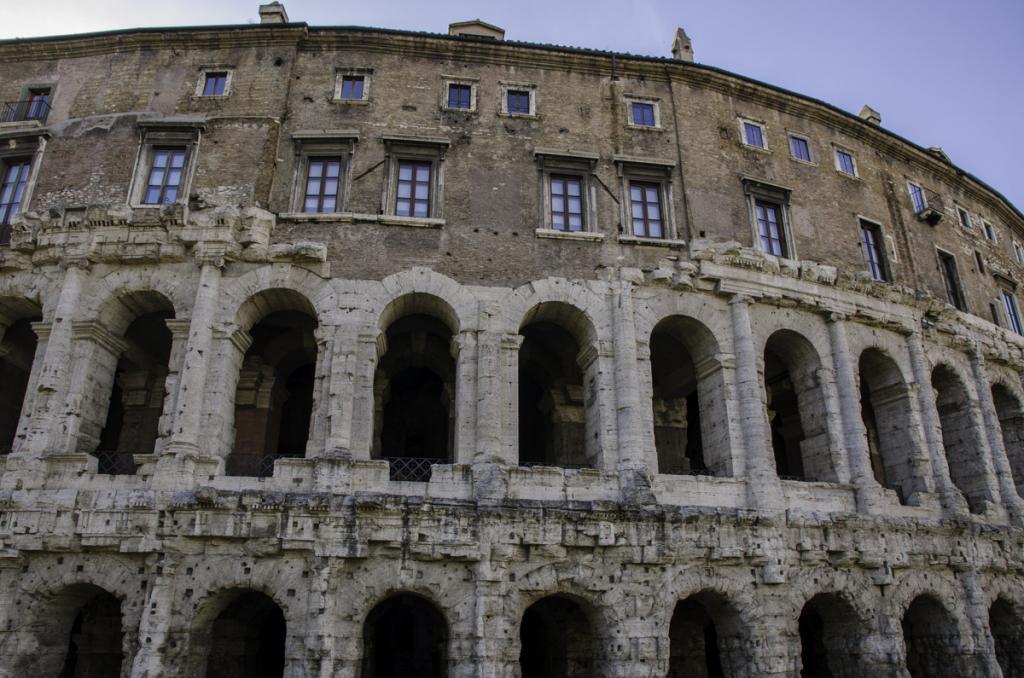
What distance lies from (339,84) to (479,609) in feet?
37.0

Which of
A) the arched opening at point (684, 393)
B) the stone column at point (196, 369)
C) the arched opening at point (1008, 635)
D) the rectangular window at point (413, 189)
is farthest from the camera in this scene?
the arched opening at point (1008, 635)

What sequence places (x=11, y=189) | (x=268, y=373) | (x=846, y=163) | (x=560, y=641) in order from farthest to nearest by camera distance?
(x=846, y=163) < (x=268, y=373) < (x=11, y=189) < (x=560, y=641)

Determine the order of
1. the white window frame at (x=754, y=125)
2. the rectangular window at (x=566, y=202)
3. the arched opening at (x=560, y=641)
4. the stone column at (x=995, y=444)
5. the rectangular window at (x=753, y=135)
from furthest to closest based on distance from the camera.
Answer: the rectangular window at (x=753, y=135) → the white window frame at (x=754, y=125) → the stone column at (x=995, y=444) → the rectangular window at (x=566, y=202) → the arched opening at (x=560, y=641)

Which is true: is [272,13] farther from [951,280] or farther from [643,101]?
[951,280]

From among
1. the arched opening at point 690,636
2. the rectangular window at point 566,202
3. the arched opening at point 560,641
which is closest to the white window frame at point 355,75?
the rectangular window at point 566,202

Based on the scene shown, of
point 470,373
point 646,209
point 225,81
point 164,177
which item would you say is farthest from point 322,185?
point 646,209

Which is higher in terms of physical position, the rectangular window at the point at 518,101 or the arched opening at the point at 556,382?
the rectangular window at the point at 518,101

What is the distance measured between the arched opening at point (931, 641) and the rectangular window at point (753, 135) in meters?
10.6

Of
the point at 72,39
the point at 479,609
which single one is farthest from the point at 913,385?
the point at 72,39

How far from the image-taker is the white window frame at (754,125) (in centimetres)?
1669

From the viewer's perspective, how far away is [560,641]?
13.7m

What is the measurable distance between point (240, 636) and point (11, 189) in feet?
34.5

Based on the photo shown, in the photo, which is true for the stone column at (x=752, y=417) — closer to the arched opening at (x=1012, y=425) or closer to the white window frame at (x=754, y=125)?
the white window frame at (x=754, y=125)

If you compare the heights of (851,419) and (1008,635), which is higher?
(851,419)
